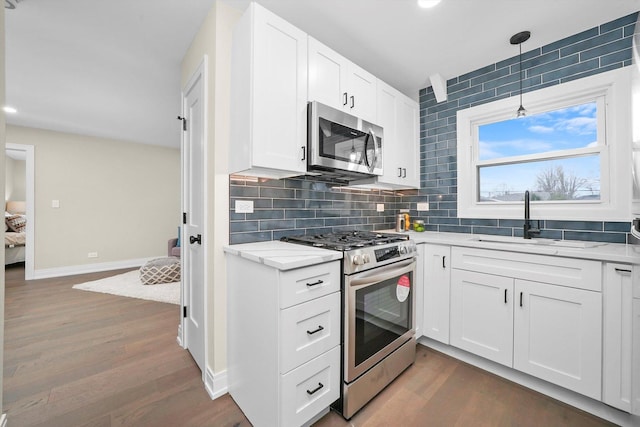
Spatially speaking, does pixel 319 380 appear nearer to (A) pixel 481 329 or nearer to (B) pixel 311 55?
(A) pixel 481 329

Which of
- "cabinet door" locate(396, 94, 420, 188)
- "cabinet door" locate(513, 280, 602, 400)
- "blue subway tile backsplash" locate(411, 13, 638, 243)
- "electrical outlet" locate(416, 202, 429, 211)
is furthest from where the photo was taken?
"electrical outlet" locate(416, 202, 429, 211)

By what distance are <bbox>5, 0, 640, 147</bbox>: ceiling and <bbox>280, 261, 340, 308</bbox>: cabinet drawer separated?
5.60 feet

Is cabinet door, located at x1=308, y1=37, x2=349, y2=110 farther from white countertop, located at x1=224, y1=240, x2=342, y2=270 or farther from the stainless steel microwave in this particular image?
white countertop, located at x1=224, y1=240, x2=342, y2=270

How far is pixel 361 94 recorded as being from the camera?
2055mm

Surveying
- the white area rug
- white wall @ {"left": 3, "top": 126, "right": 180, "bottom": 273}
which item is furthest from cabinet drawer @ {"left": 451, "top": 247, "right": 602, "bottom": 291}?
white wall @ {"left": 3, "top": 126, "right": 180, "bottom": 273}

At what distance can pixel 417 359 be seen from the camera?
207cm

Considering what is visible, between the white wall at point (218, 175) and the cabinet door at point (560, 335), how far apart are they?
2004 mm

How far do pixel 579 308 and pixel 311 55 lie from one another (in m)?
2.29

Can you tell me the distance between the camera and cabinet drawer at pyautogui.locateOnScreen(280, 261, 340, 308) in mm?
1221

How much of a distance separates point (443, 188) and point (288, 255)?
6.88ft

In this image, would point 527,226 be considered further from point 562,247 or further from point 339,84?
point 339,84

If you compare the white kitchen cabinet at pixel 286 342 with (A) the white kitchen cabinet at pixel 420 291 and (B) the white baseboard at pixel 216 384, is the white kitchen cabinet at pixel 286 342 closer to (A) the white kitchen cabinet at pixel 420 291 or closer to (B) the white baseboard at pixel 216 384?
(B) the white baseboard at pixel 216 384

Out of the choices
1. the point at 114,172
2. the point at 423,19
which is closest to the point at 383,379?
the point at 423,19

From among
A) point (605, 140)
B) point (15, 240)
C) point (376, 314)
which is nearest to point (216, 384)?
point (376, 314)
